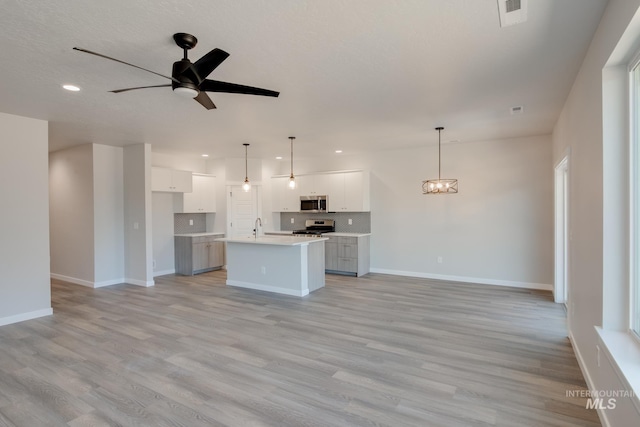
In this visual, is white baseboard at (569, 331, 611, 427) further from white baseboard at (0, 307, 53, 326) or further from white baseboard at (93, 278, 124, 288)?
white baseboard at (93, 278, 124, 288)

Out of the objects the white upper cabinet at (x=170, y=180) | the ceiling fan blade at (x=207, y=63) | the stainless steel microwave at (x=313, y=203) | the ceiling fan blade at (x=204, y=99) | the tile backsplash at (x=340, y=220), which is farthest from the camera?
the stainless steel microwave at (x=313, y=203)

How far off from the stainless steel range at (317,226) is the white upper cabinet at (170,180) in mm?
2663

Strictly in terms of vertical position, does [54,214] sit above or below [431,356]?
above

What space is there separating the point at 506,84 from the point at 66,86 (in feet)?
14.6

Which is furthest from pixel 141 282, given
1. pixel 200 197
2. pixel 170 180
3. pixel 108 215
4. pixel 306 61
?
pixel 306 61

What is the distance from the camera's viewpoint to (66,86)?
10.8 feet

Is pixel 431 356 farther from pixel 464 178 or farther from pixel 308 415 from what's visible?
pixel 464 178

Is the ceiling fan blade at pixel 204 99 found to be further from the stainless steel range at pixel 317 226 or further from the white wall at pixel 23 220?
the stainless steel range at pixel 317 226

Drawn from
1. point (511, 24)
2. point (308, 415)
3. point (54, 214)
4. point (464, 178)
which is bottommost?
point (308, 415)

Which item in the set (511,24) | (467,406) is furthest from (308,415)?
(511,24)

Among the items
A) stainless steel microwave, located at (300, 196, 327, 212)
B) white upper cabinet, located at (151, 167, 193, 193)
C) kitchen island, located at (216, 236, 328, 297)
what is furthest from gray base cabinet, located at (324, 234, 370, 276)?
white upper cabinet, located at (151, 167, 193, 193)

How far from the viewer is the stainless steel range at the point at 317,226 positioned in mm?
7631

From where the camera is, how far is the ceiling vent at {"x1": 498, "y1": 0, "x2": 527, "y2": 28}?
6.59 feet

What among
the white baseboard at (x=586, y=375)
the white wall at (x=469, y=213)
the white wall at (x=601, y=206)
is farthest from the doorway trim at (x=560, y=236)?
the white wall at (x=601, y=206)
